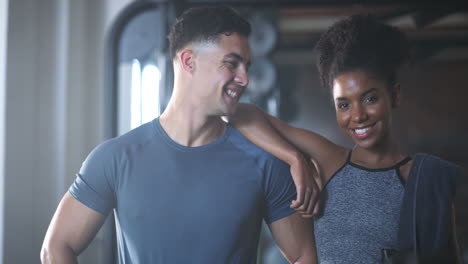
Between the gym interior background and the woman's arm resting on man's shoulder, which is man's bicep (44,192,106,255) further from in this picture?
the woman's arm resting on man's shoulder

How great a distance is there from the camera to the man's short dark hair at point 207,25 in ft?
1.73

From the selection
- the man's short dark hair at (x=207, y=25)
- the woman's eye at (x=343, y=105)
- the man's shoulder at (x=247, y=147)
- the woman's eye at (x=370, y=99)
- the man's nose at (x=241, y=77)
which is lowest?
the man's shoulder at (x=247, y=147)

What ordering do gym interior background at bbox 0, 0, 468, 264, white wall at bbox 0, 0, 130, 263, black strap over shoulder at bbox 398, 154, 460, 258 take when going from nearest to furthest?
1. black strap over shoulder at bbox 398, 154, 460, 258
2. gym interior background at bbox 0, 0, 468, 264
3. white wall at bbox 0, 0, 130, 263

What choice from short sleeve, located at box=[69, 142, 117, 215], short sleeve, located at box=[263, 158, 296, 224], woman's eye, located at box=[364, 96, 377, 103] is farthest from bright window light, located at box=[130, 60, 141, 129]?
woman's eye, located at box=[364, 96, 377, 103]

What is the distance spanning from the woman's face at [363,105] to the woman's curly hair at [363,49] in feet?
0.03

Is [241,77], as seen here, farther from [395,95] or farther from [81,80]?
[81,80]

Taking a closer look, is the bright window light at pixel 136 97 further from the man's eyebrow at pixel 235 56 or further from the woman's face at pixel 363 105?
the woman's face at pixel 363 105

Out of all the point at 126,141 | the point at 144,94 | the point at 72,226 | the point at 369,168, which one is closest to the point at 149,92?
the point at 144,94

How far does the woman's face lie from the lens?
514 millimetres

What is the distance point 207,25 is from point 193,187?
8.1 inches

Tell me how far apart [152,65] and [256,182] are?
26cm

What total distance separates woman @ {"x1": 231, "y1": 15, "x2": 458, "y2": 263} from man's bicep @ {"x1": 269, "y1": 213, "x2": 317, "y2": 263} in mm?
11

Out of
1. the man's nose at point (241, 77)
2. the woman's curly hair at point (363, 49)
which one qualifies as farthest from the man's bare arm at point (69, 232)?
the woman's curly hair at point (363, 49)

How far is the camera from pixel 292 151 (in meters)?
0.54
